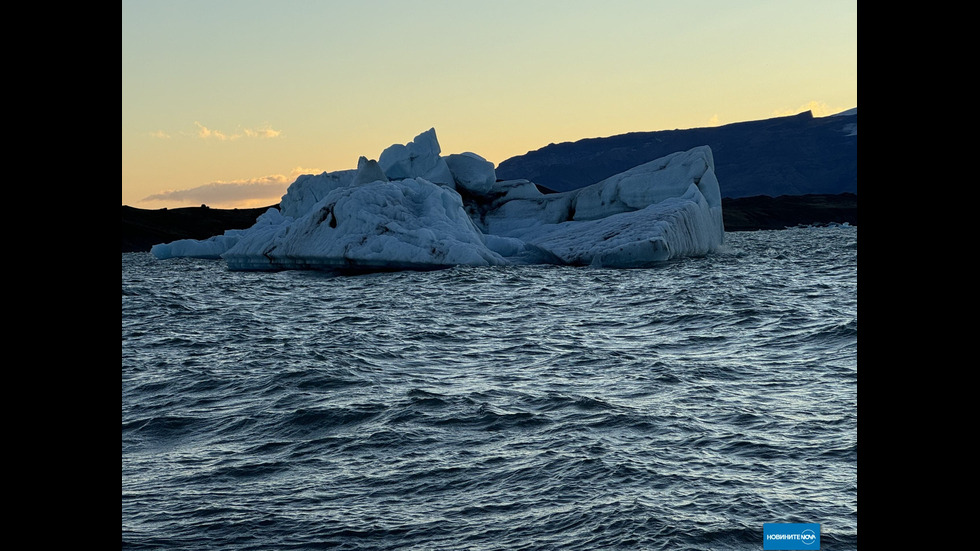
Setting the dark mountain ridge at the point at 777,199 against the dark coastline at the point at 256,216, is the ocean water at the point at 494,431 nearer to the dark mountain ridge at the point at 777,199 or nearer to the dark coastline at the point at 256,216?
the dark mountain ridge at the point at 777,199

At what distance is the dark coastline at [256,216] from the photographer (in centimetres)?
6712

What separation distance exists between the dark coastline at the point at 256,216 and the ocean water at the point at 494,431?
4965 centimetres

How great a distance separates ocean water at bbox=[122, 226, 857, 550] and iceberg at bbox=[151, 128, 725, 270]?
1100 centimetres

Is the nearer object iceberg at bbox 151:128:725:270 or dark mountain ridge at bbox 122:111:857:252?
iceberg at bbox 151:128:725:270

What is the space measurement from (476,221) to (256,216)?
52241mm

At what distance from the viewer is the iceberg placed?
25.2 meters

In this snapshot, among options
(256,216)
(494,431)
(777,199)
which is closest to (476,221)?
(494,431)

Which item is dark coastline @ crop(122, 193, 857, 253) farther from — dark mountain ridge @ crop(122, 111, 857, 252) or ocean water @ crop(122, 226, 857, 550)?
ocean water @ crop(122, 226, 857, 550)

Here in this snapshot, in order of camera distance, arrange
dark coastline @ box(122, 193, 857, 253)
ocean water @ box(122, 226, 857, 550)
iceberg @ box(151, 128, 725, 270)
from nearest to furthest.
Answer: ocean water @ box(122, 226, 857, 550)
iceberg @ box(151, 128, 725, 270)
dark coastline @ box(122, 193, 857, 253)

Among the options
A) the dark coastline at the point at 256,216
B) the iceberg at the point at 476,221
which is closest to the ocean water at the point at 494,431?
the iceberg at the point at 476,221

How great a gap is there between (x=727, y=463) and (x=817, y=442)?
857mm

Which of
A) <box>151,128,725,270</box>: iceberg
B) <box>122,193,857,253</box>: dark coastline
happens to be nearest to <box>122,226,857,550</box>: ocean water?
<box>151,128,725,270</box>: iceberg
